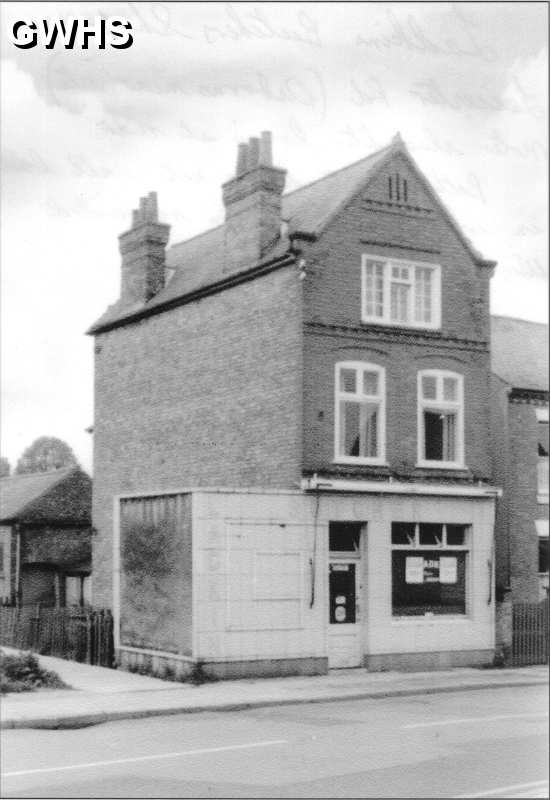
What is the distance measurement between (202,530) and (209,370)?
202 inches

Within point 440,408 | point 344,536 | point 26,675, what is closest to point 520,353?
point 440,408

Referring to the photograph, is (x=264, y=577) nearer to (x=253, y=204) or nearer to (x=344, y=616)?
(x=344, y=616)

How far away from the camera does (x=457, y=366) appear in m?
24.3

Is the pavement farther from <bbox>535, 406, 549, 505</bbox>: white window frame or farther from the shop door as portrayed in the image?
<bbox>535, 406, 549, 505</bbox>: white window frame

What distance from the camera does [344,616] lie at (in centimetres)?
2248

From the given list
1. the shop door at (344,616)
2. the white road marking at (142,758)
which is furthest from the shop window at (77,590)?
the white road marking at (142,758)

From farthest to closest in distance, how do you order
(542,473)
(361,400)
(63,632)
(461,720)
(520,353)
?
1. (520,353)
2. (542,473)
3. (63,632)
4. (361,400)
5. (461,720)

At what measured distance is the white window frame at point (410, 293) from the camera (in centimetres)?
2311

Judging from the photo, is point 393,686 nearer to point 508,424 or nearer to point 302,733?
point 302,733

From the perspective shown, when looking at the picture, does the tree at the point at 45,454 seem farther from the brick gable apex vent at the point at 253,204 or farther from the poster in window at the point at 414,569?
the poster in window at the point at 414,569

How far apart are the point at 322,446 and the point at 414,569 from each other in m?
3.34

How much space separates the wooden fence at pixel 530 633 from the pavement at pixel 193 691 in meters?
0.69

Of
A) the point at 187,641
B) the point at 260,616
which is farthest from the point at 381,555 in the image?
→ the point at 187,641

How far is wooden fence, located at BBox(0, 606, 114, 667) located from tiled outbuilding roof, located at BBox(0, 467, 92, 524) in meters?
6.23
